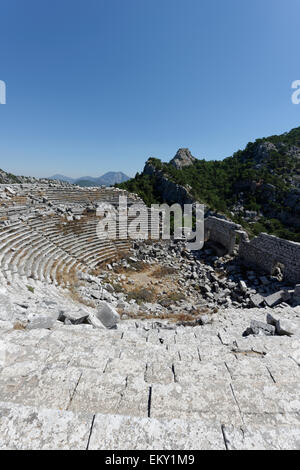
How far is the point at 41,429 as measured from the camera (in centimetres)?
159

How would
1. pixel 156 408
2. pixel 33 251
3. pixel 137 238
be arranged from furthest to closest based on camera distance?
1. pixel 137 238
2. pixel 33 251
3. pixel 156 408

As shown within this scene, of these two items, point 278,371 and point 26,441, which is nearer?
point 26,441

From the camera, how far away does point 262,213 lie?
33.4 meters

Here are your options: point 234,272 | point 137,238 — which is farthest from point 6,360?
point 137,238

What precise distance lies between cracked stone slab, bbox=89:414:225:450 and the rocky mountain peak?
49922 millimetres

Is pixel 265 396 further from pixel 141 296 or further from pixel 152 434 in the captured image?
pixel 141 296

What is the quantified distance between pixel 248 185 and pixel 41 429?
140ft

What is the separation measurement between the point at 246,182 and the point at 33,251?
38.7 meters

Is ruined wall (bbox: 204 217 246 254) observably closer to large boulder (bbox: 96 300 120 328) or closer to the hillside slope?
large boulder (bbox: 96 300 120 328)

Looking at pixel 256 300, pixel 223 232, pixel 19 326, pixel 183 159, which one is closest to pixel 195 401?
pixel 19 326

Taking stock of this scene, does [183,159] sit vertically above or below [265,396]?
above

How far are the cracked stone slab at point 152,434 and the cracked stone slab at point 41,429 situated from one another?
12cm
